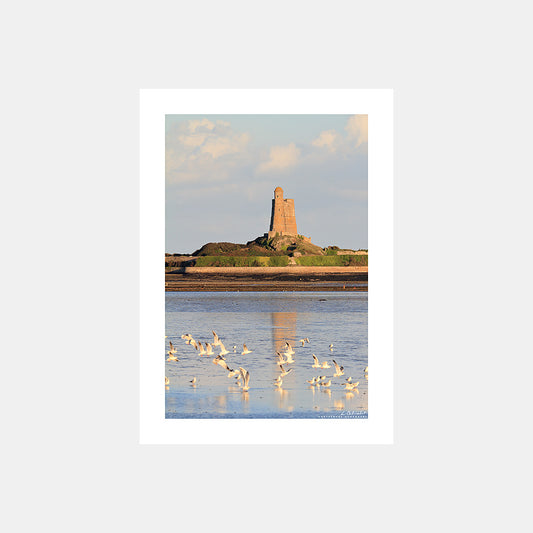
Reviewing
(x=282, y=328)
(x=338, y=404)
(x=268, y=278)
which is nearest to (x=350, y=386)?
(x=338, y=404)

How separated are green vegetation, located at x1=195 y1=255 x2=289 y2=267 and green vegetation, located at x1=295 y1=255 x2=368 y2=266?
0.80 metres

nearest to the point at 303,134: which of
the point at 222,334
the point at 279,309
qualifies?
the point at 222,334

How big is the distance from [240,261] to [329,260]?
3383mm

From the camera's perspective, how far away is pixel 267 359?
338 inches

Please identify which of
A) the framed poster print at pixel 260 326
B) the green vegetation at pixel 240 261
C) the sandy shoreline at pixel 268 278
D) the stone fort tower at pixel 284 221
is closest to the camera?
the framed poster print at pixel 260 326

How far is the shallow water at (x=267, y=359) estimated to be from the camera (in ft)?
21.3

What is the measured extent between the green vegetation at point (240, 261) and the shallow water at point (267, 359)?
1085 centimetres

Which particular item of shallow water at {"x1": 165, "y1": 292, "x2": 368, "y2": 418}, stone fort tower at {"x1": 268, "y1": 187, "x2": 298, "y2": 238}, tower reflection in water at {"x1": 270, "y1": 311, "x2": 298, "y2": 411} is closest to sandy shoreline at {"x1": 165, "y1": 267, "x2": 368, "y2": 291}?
stone fort tower at {"x1": 268, "y1": 187, "x2": 298, "y2": 238}

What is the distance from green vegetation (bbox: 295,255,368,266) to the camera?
91.4ft

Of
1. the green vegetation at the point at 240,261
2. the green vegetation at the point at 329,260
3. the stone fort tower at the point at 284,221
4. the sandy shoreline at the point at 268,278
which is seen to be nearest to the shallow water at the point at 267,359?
the sandy shoreline at the point at 268,278

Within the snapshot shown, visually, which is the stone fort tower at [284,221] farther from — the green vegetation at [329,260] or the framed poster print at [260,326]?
the framed poster print at [260,326]
